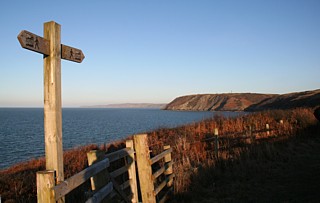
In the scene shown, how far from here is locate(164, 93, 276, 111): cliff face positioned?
140250 millimetres

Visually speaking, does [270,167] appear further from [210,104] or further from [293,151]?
[210,104]

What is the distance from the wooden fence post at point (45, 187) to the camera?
256 cm

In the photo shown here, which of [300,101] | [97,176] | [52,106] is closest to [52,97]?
[52,106]

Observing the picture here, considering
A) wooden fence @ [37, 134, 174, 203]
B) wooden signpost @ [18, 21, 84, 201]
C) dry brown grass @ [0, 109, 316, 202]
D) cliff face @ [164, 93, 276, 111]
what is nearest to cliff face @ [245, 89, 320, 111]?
dry brown grass @ [0, 109, 316, 202]

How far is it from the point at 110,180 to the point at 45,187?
4.95 feet

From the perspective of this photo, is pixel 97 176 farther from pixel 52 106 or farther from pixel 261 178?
pixel 261 178

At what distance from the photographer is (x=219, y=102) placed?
515ft

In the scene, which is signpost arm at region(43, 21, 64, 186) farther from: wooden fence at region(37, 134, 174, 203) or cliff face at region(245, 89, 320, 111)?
cliff face at region(245, 89, 320, 111)

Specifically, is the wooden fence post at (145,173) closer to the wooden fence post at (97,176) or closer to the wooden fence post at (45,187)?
the wooden fence post at (97,176)

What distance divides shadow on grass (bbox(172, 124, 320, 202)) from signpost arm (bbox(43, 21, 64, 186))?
365 cm

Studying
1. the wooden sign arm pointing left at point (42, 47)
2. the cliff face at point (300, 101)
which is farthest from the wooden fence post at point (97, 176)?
the cliff face at point (300, 101)

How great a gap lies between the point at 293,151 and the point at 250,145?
174cm

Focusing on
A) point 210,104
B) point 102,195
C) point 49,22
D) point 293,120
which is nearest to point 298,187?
point 102,195

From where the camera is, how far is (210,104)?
534 ft
